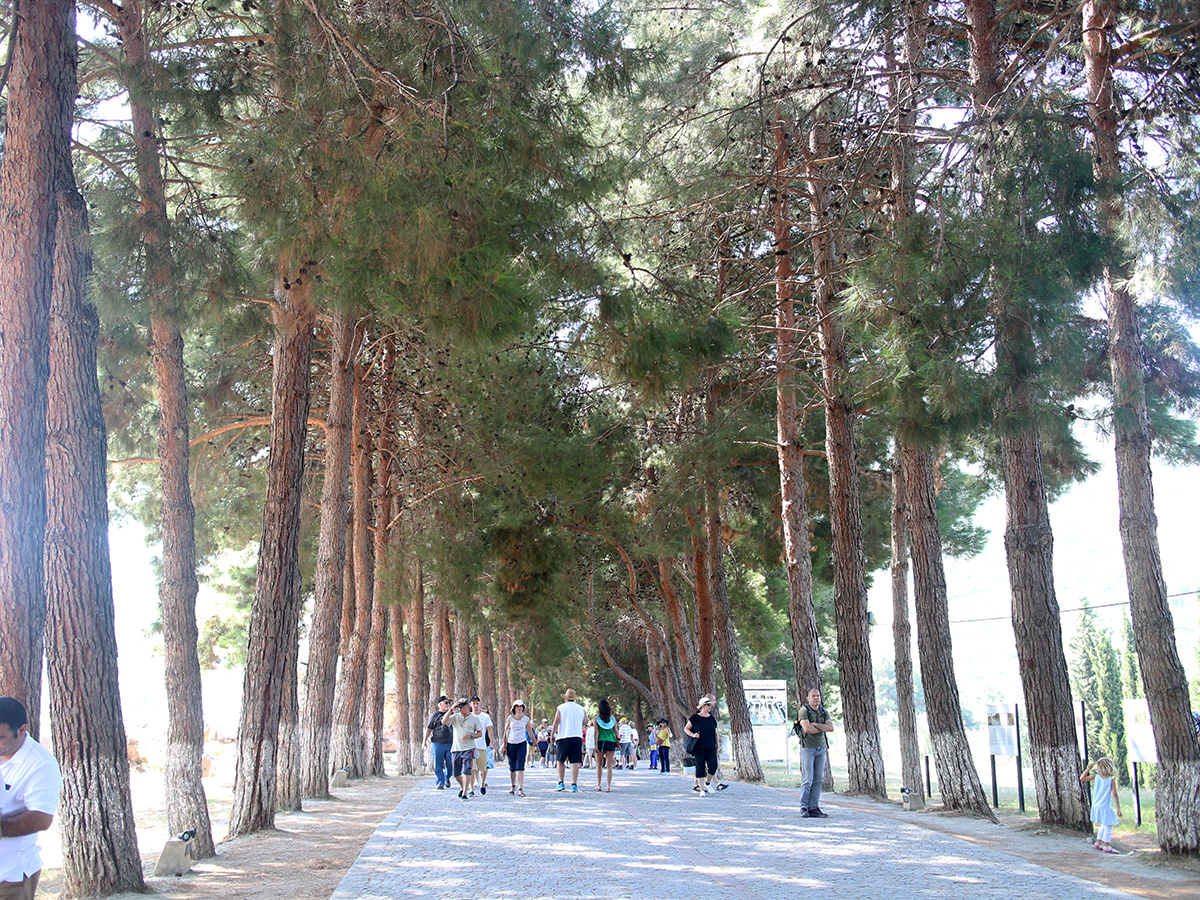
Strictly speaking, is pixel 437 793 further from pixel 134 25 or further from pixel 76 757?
pixel 134 25

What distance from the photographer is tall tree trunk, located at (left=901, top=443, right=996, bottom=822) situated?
491 inches

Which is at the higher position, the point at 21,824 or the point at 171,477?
the point at 171,477

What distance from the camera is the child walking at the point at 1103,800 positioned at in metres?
9.33

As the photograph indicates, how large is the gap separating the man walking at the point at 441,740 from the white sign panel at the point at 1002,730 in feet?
27.1

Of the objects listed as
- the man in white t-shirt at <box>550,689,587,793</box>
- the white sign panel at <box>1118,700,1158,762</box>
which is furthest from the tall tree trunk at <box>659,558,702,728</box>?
the white sign panel at <box>1118,700,1158,762</box>

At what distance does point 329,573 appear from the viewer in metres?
14.9

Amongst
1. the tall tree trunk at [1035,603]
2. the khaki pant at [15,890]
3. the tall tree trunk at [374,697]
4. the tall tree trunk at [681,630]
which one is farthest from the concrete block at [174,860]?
the tall tree trunk at [681,630]

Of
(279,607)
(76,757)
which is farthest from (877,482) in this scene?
(76,757)

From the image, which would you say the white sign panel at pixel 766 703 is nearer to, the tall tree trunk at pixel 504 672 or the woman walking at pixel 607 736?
the woman walking at pixel 607 736

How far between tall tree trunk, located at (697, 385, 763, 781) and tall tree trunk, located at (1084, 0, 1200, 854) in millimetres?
9727

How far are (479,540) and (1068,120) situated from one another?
14457 millimetres

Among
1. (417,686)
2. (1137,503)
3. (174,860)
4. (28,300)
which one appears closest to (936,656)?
(1137,503)

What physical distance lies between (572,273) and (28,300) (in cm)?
463

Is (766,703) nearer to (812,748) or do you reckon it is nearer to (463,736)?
(463,736)
